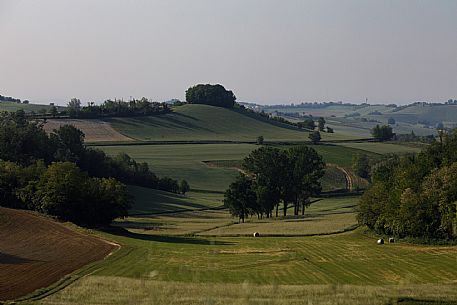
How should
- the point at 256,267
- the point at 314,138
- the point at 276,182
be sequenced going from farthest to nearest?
1. the point at 314,138
2. the point at 276,182
3. the point at 256,267

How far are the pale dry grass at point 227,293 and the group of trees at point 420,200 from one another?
23268mm

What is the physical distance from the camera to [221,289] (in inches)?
1515

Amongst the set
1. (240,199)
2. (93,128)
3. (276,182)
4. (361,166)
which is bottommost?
(240,199)

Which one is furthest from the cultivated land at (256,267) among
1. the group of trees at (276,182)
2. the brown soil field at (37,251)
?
the group of trees at (276,182)

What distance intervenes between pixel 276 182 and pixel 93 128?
90968 millimetres

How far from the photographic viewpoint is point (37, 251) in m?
50.0

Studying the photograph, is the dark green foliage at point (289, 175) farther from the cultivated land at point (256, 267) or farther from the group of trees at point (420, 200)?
the group of trees at point (420, 200)

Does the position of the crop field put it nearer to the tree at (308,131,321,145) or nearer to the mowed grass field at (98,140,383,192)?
the mowed grass field at (98,140,383,192)

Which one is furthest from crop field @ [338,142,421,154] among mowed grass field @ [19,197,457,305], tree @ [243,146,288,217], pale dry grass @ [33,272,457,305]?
pale dry grass @ [33,272,457,305]

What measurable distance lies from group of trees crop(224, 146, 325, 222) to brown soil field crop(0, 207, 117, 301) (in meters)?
39.7

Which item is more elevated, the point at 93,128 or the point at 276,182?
the point at 93,128

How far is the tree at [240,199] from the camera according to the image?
9688 centimetres

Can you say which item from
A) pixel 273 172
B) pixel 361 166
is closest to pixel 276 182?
pixel 273 172

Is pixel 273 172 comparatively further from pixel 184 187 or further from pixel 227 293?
pixel 227 293
